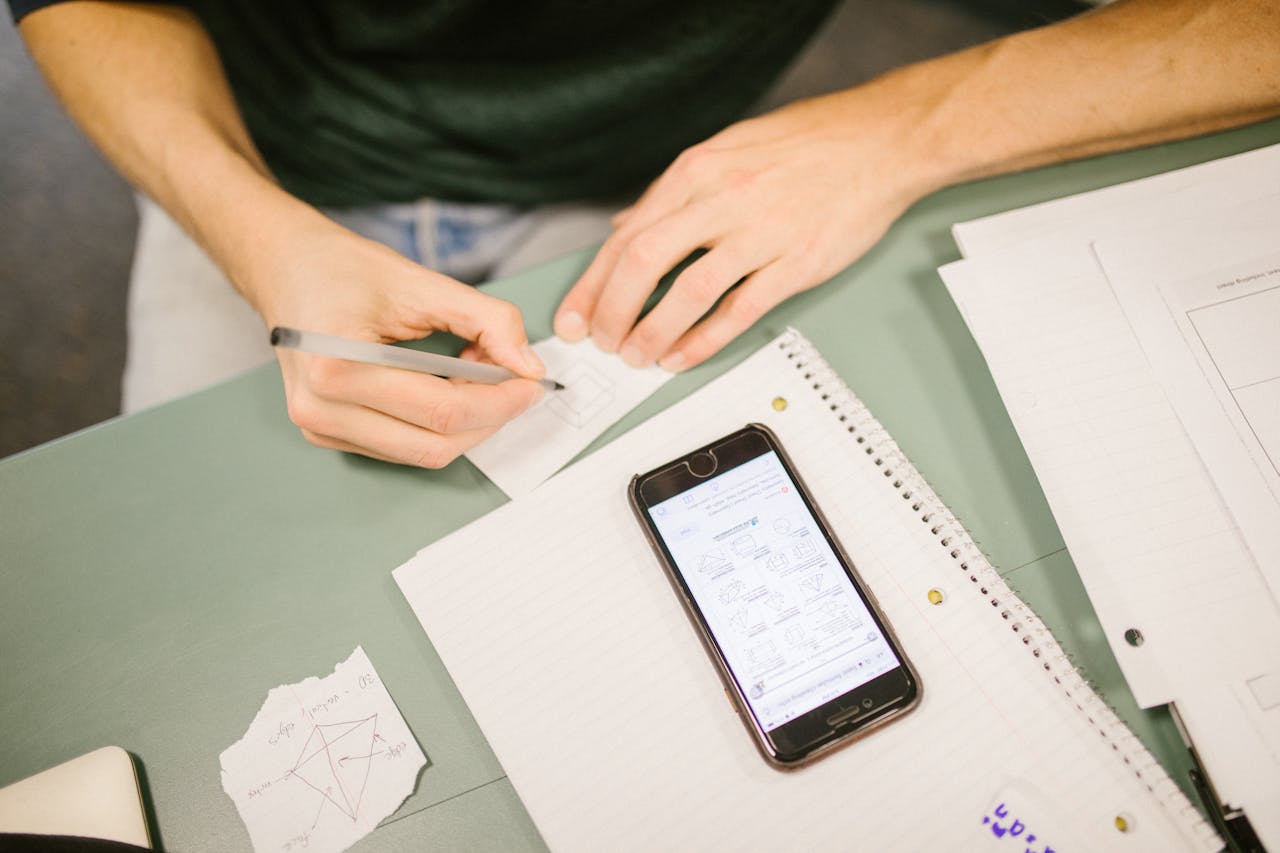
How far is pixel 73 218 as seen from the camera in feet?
4.62

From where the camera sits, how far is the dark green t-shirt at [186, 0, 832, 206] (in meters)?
0.64

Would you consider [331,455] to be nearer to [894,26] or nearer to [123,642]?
[123,642]

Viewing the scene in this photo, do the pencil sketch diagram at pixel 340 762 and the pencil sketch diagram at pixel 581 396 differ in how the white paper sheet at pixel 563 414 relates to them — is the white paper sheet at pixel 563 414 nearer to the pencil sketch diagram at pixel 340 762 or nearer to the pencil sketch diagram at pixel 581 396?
the pencil sketch diagram at pixel 581 396

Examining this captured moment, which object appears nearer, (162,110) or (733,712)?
(733,712)

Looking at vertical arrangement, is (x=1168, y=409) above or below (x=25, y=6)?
below

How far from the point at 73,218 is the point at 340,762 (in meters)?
1.50

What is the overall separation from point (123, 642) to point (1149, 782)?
0.69 metres

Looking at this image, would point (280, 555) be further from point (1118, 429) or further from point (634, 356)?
point (1118, 429)

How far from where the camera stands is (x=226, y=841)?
0.45 metres

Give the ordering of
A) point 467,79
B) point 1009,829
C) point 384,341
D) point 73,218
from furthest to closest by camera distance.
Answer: point 73,218 → point 467,79 → point 384,341 → point 1009,829

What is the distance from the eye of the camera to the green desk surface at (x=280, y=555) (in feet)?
1.51

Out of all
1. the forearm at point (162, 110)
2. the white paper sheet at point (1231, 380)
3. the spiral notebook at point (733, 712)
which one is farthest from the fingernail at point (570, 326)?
the white paper sheet at point (1231, 380)

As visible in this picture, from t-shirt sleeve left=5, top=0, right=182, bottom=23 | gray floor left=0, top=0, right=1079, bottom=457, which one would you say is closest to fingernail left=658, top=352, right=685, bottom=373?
t-shirt sleeve left=5, top=0, right=182, bottom=23

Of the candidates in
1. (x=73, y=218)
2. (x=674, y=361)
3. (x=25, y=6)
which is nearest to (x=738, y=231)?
(x=674, y=361)
